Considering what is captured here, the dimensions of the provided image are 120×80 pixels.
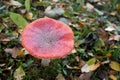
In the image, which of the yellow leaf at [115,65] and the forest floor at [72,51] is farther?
the yellow leaf at [115,65]

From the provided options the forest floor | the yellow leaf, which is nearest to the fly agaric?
the forest floor

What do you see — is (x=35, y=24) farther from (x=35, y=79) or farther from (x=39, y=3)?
(x=39, y=3)

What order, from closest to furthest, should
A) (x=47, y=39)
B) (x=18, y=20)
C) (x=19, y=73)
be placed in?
(x=47, y=39) < (x=19, y=73) < (x=18, y=20)

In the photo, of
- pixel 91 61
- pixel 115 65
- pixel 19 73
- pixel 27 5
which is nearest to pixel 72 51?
pixel 91 61

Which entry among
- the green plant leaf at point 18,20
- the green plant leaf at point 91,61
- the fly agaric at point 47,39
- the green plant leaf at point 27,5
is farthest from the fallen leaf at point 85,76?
the green plant leaf at point 27,5

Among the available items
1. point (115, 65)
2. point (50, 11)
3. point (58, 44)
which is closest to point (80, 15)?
point (50, 11)

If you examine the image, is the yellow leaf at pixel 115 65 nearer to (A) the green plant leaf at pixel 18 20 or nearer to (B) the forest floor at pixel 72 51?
(B) the forest floor at pixel 72 51

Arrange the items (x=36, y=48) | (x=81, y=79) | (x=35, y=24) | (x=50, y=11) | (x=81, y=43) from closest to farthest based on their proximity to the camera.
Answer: (x=36, y=48) → (x=35, y=24) → (x=81, y=79) → (x=81, y=43) → (x=50, y=11)

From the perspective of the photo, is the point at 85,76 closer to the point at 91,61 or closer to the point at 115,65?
the point at 91,61

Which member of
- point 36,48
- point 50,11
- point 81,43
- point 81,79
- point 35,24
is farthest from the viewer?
point 50,11
